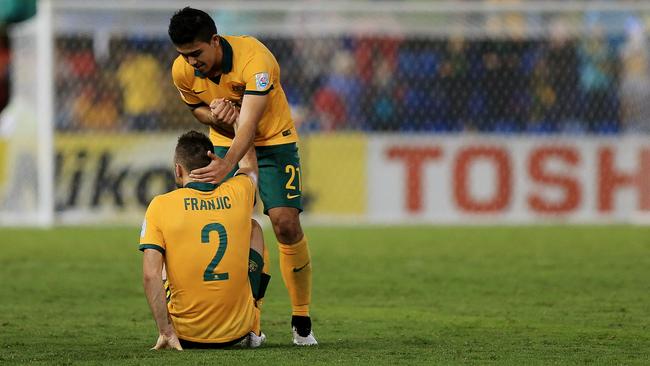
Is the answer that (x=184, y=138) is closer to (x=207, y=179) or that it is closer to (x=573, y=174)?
(x=207, y=179)

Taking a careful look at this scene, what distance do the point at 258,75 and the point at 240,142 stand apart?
1.27 feet

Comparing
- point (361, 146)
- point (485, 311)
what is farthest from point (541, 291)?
point (361, 146)

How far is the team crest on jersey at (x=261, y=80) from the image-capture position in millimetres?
6531

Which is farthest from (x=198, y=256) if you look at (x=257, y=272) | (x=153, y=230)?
(x=257, y=272)

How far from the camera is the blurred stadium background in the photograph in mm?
14906

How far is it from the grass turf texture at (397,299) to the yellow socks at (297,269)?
9.9 inches

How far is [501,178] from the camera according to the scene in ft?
49.4

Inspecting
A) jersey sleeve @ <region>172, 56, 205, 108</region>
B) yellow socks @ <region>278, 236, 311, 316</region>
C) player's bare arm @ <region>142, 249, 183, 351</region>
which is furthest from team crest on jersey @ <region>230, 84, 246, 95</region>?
player's bare arm @ <region>142, 249, 183, 351</region>

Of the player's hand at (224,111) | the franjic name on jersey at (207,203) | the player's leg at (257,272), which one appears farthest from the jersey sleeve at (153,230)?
the player's hand at (224,111)

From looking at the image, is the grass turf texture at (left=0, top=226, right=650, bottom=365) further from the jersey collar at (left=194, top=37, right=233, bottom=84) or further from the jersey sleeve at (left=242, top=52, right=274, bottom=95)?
the jersey collar at (left=194, top=37, right=233, bottom=84)

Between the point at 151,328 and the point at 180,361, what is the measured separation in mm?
1551

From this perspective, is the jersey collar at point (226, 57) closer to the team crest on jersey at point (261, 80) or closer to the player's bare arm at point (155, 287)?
the team crest on jersey at point (261, 80)

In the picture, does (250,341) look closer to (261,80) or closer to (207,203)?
(207,203)

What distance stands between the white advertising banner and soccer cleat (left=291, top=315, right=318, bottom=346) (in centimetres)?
837
